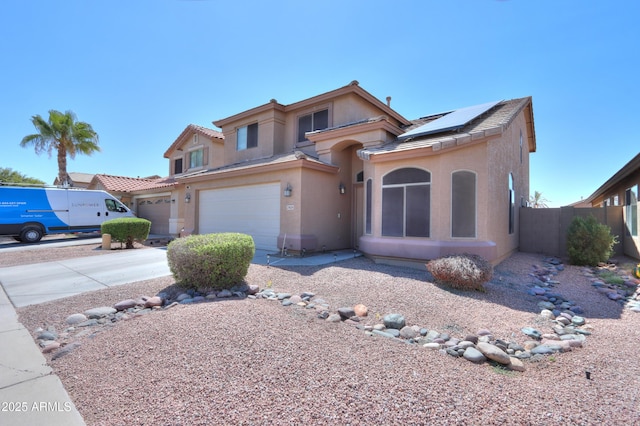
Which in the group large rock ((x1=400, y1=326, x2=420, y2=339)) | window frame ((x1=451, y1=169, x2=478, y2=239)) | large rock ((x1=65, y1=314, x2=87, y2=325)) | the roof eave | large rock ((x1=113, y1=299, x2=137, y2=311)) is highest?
the roof eave

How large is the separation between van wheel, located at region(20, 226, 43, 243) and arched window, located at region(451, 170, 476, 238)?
19.9 metres

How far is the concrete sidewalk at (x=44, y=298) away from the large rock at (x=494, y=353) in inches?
172

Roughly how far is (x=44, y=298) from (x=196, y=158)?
1532cm

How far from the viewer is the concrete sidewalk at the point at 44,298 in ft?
8.66

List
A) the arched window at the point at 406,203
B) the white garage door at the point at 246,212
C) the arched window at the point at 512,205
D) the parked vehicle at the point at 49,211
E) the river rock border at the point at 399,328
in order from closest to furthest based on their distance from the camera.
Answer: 1. the river rock border at the point at 399,328
2. the arched window at the point at 406,203
3. the arched window at the point at 512,205
4. the white garage door at the point at 246,212
5. the parked vehicle at the point at 49,211

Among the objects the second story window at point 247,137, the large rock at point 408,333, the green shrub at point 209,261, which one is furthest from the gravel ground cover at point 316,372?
the second story window at point 247,137

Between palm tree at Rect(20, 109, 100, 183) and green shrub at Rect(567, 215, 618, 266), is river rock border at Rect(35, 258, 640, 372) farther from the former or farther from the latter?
palm tree at Rect(20, 109, 100, 183)

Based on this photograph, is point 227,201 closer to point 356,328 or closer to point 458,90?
point 356,328

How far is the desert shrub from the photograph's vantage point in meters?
6.60

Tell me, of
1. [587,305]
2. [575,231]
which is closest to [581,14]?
[575,231]

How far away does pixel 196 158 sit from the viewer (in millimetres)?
20062

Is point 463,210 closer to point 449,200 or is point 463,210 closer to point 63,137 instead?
point 449,200

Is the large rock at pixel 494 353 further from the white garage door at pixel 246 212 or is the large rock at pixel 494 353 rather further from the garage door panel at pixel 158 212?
the garage door panel at pixel 158 212

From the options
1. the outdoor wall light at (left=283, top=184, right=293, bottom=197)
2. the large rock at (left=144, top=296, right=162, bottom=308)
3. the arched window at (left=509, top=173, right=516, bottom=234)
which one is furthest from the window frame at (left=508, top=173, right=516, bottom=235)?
the large rock at (left=144, top=296, right=162, bottom=308)
